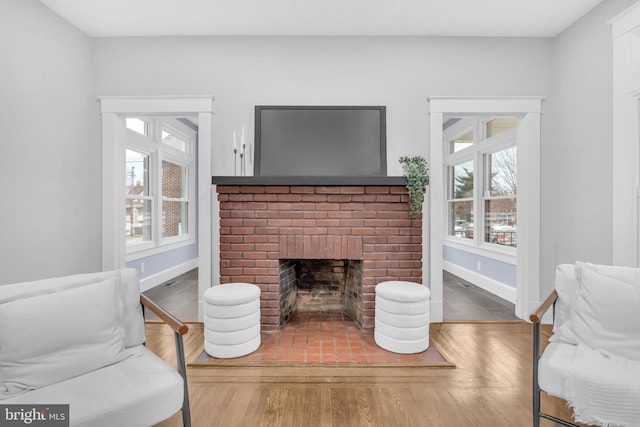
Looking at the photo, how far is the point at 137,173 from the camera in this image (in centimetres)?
434

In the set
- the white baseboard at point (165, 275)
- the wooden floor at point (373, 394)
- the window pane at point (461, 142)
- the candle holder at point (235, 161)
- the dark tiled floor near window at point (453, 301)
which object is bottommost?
the wooden floor at point (373, 394)

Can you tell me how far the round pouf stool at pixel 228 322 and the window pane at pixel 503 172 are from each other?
11.4ft

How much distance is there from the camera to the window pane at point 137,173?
4.22 metres

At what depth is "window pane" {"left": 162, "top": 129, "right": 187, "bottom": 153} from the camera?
192 inches

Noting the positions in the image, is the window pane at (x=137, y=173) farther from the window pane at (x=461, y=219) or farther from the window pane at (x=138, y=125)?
the window pane at (x=461, y=219)

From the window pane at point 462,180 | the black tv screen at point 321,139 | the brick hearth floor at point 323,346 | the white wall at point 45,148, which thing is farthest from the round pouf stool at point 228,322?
the window pane at point 462,180

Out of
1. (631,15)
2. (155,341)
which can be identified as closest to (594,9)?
(631,15)

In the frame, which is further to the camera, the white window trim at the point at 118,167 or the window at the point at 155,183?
the window at the point at 155,183

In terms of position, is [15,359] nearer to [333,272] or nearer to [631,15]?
[333,272]

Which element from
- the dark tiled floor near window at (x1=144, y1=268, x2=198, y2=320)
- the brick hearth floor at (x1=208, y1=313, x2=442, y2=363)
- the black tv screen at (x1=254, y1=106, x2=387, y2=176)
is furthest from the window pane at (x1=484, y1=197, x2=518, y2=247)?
the dark tiled floor near window at (x1=144, y1=268, x2=198, y2=320)

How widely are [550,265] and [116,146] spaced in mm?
4387

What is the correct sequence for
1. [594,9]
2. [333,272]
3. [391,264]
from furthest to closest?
1. [333,272]
2. [391,264]
3. [594,9]

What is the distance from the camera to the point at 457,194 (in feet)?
17.1

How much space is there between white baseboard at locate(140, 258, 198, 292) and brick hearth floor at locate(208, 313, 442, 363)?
228 centimetres
